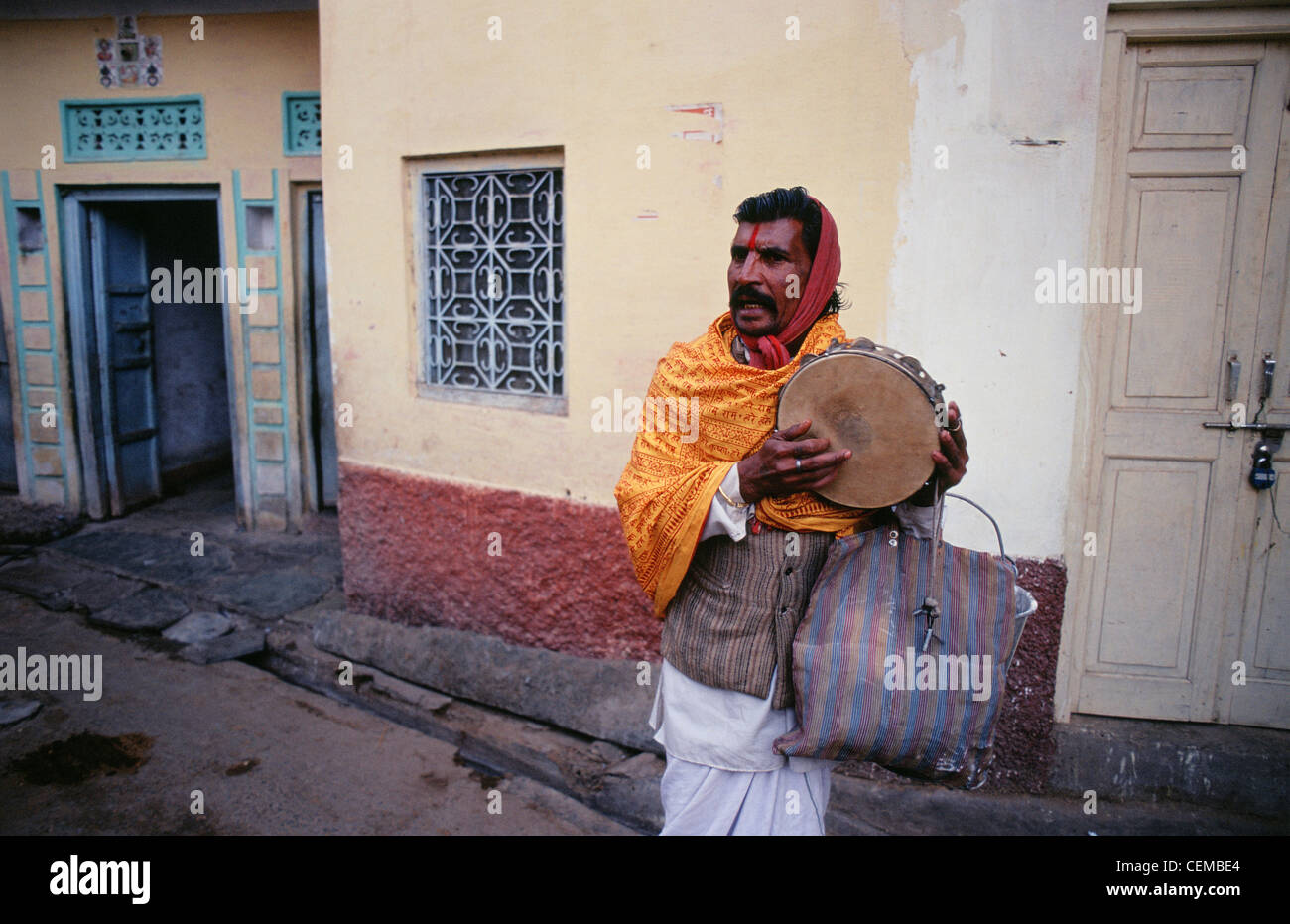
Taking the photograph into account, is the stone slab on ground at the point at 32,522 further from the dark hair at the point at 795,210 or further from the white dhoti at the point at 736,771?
the dark hair at the point at 795,210

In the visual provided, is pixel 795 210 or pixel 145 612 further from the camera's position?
pixel 145 612

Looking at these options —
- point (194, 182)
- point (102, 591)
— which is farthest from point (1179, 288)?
point (194, 182)

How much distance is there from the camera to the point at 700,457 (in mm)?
2053

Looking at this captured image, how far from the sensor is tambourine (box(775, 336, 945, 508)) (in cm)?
178

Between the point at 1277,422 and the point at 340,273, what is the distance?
13.8ft

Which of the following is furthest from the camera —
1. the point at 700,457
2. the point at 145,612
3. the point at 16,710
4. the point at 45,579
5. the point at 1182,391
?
the point at 45,579

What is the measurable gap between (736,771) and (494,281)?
2.90 metres

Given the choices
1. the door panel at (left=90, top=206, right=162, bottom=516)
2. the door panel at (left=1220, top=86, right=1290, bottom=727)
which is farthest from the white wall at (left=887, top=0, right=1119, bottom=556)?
the door panel at (left=90, top=206, right=162, bottom=516)

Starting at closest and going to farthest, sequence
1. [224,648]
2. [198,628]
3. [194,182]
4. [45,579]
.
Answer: [224,648] < [198,628] < [45,579] < [194,182]

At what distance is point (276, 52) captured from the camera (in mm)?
5734

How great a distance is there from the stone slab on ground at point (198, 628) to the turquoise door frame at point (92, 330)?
5.06 ft

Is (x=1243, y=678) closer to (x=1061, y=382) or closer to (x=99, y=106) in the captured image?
(x=1061, y=382)

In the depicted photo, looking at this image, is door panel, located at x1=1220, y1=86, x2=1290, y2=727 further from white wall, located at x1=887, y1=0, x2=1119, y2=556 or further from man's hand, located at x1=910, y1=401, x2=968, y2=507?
man's hand, located at x1=910, y1=401, x2=968, y2=507

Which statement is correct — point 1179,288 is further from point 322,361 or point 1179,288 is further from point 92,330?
point 92,330
